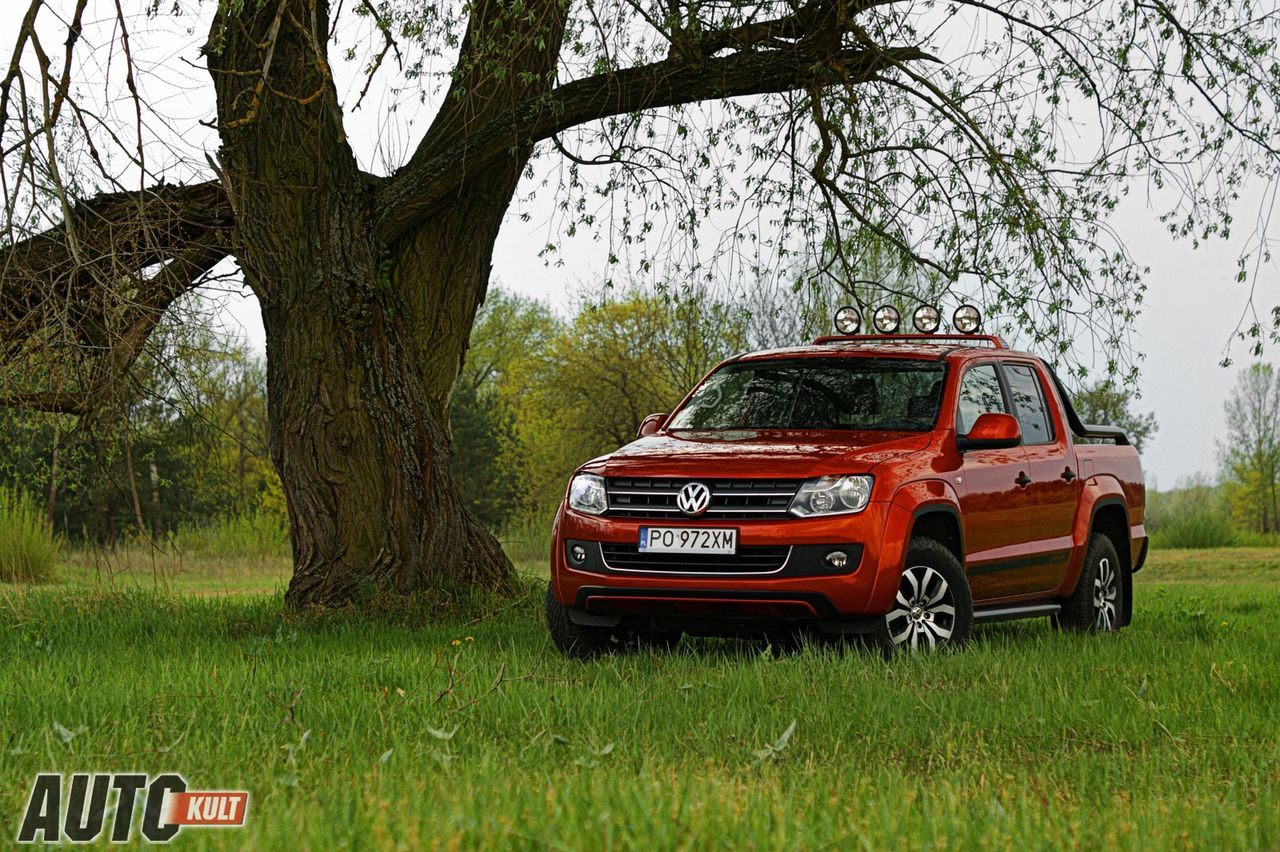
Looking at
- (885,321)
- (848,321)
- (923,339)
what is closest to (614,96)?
(848,321)

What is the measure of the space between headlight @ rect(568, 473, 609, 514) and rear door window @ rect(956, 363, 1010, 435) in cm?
230

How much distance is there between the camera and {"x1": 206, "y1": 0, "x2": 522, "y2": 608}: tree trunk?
1205 centimetres

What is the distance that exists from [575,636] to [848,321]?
3.18 metres

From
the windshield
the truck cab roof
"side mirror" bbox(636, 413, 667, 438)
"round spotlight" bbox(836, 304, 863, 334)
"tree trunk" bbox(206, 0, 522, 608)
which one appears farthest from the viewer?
"tree trunk" bbox(206, 0, 522, 608)

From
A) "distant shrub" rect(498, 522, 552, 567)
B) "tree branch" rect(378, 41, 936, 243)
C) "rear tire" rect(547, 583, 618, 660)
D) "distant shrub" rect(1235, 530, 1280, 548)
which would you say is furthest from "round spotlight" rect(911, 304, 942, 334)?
"distant shrub" rect(1235, 530, 1280, 548)

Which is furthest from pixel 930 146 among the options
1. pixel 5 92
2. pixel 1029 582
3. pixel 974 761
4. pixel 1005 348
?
pixel 974 761

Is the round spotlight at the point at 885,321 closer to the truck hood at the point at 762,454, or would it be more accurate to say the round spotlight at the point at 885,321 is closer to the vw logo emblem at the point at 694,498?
the truck hood at the point at 762,454

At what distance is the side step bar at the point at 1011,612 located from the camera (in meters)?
9.33

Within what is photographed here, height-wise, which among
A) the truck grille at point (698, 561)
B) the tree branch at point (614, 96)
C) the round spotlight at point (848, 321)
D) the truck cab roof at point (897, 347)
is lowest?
the truck grille at point (698, 561)

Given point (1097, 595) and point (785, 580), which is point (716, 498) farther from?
point (1097, 595)

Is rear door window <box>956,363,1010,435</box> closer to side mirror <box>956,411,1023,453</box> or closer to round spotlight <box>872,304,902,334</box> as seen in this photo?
side mirror <box>956,411,1023,453</box>

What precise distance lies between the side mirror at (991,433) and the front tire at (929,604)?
0.70 metres

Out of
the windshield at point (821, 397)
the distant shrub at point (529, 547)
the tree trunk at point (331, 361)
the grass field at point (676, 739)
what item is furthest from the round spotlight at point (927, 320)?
the distant shrub at point (529, 547)

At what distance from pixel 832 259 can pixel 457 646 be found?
21.3ft
